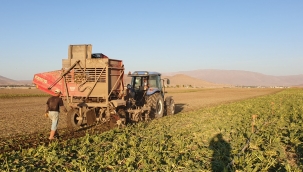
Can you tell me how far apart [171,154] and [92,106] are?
488cm

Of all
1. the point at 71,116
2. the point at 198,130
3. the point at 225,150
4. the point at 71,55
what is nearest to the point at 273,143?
the point at 225,150

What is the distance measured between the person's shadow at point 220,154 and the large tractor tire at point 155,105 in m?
5.18

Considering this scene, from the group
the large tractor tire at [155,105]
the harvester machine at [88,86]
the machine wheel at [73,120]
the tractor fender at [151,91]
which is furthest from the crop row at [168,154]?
the tractor fender at [151,91]

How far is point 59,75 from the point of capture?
1095 cm

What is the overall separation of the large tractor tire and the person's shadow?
17.0 feet

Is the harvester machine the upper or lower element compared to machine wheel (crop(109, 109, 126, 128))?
upper

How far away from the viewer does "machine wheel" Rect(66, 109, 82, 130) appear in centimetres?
1052

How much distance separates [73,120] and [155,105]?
4.24 m

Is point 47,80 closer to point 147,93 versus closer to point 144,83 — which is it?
point 147,93

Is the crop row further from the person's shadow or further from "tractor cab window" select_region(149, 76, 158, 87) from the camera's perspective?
"tractor cab window" select_region(149, 76, 158, 87)

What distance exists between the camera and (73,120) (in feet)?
34.8

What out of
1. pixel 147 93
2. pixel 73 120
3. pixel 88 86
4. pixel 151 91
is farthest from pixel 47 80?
pixel 151 91

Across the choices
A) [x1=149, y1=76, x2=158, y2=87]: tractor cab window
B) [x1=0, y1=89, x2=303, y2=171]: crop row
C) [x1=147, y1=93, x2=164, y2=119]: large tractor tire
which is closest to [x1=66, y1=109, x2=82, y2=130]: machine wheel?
[x1=0, y1=89, x2=303, y2=171]: crop row

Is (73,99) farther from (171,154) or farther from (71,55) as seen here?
(171,154)
